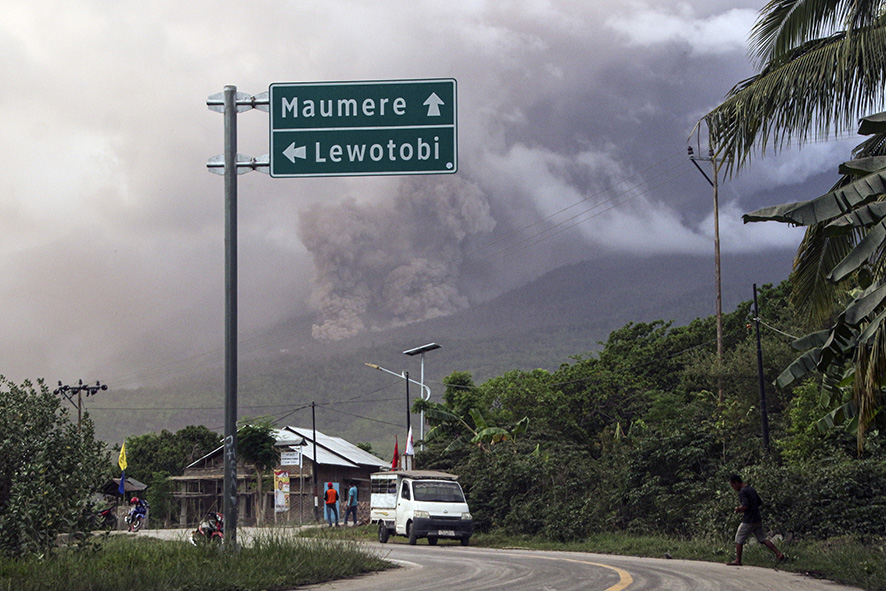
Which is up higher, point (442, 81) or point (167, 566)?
point (442, 81)

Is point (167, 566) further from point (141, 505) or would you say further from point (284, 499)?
point (141, 505)

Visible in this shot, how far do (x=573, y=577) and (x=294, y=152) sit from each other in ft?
24.7

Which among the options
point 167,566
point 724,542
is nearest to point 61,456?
point 167,566

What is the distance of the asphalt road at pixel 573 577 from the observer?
12602 millimetres

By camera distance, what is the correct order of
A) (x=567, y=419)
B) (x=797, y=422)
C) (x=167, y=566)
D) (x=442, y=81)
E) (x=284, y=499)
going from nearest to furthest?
(x=167, y=566) < (x=442, y=81) < (x=797, y=422) < (x=284, y=499) < (x=567, y=419)

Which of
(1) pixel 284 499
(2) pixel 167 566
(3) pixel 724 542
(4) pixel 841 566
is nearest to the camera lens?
(2) pixel 167 566

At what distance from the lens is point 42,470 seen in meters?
11.9

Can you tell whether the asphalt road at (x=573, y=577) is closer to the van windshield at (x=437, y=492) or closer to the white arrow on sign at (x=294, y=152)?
the white arrow on sign at (x=294, y=152)

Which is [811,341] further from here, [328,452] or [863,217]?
[328,452]

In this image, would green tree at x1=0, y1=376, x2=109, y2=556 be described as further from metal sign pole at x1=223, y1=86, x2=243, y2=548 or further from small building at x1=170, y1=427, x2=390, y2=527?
small building at x1=170, y1=427, x2=390, y2=527

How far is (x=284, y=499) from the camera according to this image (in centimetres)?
4150

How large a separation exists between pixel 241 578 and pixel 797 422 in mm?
24310

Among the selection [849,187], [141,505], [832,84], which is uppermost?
[832,84]

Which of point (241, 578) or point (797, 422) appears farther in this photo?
point (797, 422)
